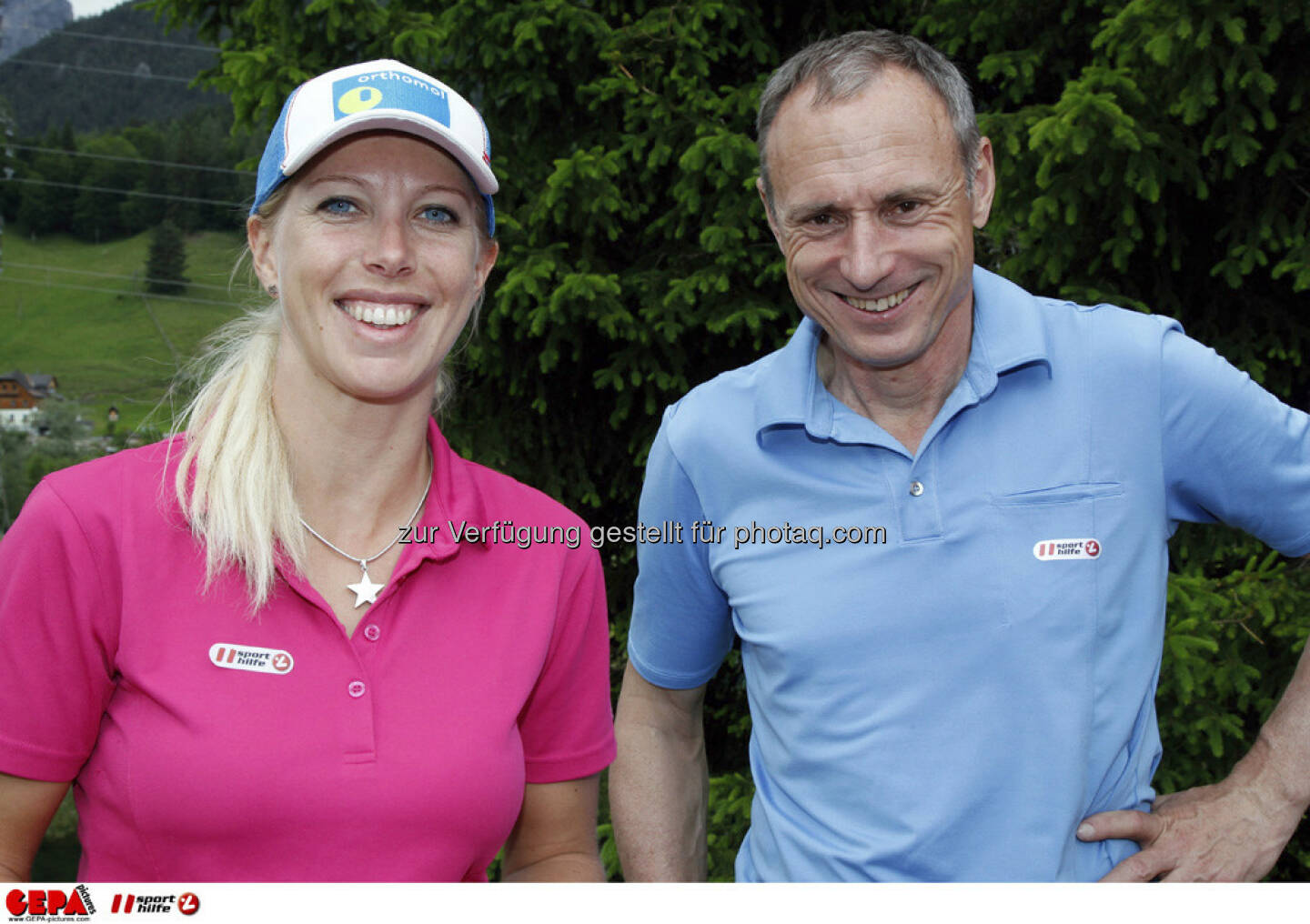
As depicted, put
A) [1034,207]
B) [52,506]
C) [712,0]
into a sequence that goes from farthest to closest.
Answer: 1. [712,0]
2. [1034,207]
3. [52,506]

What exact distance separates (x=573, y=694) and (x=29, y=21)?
19.3 m

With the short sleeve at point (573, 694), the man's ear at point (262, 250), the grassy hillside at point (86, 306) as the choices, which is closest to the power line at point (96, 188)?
the grassy hillside at point (86, 306)

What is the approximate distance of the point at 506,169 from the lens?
4.88 metres

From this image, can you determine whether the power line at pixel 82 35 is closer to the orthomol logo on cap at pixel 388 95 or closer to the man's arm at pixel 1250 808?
the orthomol logo on cap at pixel 388 95

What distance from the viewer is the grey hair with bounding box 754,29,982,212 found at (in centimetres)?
214

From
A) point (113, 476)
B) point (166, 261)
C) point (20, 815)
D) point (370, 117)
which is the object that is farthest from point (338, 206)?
point (166, 261)

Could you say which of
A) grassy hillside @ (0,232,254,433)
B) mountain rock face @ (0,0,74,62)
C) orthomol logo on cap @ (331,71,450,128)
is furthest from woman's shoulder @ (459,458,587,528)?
mountain rock face @ (0,0,74,62)

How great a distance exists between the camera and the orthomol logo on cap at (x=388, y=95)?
6.20 ft

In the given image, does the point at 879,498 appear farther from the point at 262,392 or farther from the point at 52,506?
the point at 52,506

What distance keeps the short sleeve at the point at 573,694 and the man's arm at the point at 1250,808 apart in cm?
110

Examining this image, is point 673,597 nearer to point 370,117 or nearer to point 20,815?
point 370,117

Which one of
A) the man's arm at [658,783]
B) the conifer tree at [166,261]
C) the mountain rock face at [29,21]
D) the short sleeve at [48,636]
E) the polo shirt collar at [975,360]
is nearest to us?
the short sleeve at [48,636]
